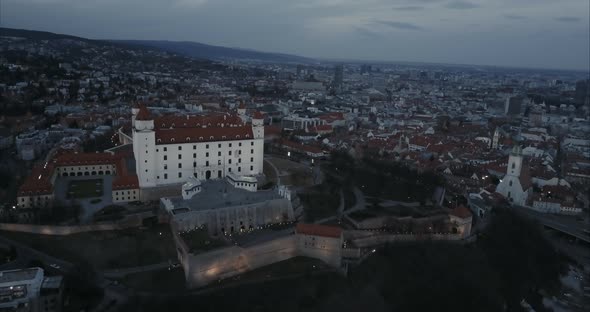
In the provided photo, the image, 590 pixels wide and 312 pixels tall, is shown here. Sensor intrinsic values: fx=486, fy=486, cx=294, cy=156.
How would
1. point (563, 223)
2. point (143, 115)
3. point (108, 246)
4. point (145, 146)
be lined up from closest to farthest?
point (108, 246) < point (143, 115) < point (145, 146) < point (563, 223)

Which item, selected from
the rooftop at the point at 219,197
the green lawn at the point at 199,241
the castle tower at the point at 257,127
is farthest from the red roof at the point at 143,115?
the green lawn at the point at 199,241

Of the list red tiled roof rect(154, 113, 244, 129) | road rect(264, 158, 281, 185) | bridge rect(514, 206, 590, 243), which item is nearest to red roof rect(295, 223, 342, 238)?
road rect(264, 158, 281, 185)

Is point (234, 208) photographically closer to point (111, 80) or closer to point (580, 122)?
point (111, 80)

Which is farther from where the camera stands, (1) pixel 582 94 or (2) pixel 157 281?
(1) pixel 582 94

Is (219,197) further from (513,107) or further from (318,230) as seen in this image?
(513,107)

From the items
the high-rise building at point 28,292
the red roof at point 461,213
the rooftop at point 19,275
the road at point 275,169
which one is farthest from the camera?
the road at point 275,169

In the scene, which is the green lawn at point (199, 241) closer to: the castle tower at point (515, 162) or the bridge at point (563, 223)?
the bridge at point (563, 223)

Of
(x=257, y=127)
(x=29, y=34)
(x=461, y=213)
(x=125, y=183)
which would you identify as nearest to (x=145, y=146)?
(x=125, y=183)

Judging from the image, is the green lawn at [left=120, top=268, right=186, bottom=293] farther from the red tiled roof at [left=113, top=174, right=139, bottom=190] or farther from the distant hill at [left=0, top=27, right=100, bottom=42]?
the distant hill at [left=0, top=27, right=100, bottom=42]
